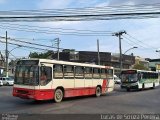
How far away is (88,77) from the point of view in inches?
1055

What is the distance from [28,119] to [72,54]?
83.0m

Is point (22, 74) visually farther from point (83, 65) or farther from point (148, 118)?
point (148, 118)

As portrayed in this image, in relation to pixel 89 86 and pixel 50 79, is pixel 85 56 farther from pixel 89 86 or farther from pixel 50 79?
pixel 50 79

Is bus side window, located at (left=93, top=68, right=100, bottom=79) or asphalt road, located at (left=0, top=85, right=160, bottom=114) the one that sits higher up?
bus side window, located at (left=93, top=68, right=100, bottom=79)

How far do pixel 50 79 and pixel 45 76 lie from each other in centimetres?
53

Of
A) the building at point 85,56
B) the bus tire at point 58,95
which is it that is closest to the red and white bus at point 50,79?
the bus tire at point 58,95

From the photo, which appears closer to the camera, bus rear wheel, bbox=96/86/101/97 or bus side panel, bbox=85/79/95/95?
bus side panel, bbox=85/79/95/95

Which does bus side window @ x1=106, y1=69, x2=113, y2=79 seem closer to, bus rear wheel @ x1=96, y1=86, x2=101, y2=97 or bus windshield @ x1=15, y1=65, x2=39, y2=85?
bus rear wheel @ x1=96, y1=86, x2=101, y2=97

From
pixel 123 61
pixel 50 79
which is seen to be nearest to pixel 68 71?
pixel 50 79

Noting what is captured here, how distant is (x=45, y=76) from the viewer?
21453 mm

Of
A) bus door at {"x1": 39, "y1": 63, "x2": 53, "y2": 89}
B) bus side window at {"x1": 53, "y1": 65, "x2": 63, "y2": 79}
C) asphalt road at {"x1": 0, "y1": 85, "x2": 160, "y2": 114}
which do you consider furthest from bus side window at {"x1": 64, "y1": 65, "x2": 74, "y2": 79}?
asphalt road at {"x1": 0, "y1": 85, "x2": 160, "y2": 114}

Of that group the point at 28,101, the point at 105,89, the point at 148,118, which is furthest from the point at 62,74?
the point at 148,118

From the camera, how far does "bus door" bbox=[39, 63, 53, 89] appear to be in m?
21.1

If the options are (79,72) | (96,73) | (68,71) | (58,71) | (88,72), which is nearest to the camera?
(58,71)
